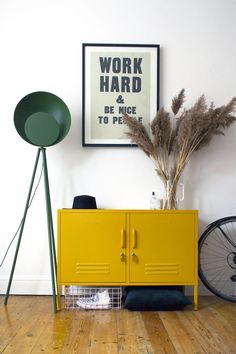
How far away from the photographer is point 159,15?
10.0 ft

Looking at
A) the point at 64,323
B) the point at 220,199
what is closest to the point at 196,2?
the point at 220,199

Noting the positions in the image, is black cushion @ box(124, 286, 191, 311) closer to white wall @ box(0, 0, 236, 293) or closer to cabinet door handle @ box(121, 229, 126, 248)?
cabinet door handle @ box(121, 229, 126, 248)

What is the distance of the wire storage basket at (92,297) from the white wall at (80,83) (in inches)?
13.0

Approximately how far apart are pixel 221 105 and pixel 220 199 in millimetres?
783

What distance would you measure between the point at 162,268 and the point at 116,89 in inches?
57.8

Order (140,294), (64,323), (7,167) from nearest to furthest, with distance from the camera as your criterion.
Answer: (64,323) < (140,294) < (7,167)

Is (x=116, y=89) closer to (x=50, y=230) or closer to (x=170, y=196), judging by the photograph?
(x=170, y=196)

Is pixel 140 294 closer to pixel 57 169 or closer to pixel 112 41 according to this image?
pixel 57 169

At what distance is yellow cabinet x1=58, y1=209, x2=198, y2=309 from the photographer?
8.71ft

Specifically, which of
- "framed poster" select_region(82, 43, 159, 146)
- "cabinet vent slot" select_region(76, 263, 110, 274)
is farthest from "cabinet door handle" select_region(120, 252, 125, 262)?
"framed poster" select_region(82, 43, 159, 146)

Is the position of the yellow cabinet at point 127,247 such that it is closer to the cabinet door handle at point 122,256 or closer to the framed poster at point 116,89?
the cabinet door handle at point 122,256

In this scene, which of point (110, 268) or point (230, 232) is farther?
point (230, 232)

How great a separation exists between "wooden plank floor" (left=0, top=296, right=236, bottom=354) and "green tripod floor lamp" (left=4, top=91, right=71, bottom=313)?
24 cm

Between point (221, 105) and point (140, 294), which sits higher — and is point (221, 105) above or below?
above
